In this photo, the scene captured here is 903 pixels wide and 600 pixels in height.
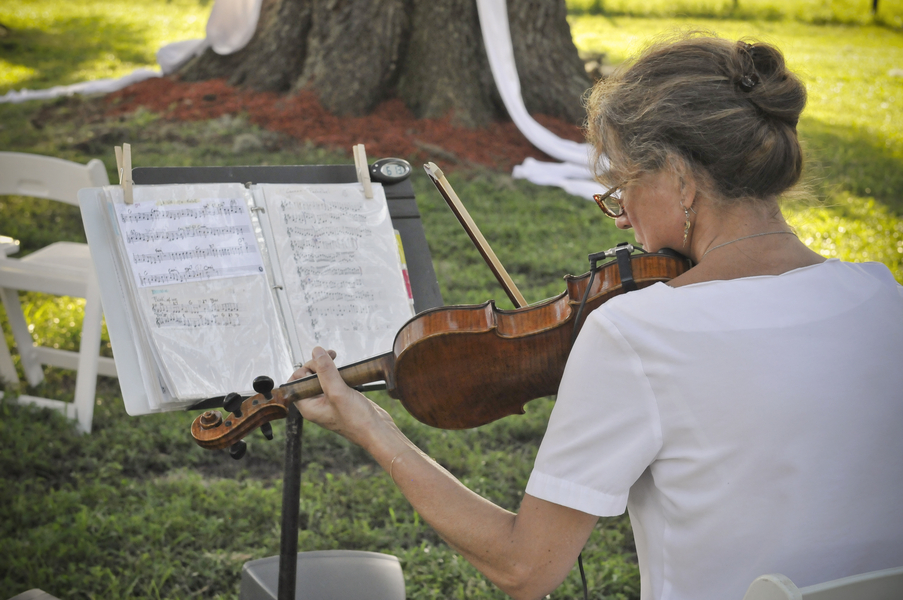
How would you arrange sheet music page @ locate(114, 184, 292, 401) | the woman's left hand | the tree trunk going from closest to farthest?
the woman's left hand, sheet music page @ locate(114, 184, 292, 401), the tree trunk

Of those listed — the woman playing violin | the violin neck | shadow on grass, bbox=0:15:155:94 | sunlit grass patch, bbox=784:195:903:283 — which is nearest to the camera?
the woman playing violin

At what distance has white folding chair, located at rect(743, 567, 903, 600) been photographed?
817mm

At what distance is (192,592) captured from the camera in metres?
2.14

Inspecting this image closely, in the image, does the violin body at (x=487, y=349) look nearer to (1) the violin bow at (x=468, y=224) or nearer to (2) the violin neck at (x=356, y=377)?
(2) the violin neck at (x=356, y=377)

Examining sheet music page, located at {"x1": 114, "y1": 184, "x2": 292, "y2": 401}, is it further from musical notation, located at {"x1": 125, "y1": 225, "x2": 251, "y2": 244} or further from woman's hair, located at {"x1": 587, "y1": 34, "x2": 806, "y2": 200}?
woman's hair, located at {"x1": 587, "y1": 34, "x2": 806, "y2": 200}

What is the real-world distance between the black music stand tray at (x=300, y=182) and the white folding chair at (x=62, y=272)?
1.19m

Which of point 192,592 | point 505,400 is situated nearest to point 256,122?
point 192,592

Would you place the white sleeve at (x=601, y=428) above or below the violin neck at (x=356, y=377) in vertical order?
above

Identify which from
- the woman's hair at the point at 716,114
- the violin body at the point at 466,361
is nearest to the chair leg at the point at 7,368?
the violin body at the point at 466,361

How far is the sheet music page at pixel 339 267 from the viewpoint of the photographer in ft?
5.68

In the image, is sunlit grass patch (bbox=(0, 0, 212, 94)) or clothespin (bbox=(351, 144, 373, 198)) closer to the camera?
clothespin (bbox=(351, 144, 373, 198))

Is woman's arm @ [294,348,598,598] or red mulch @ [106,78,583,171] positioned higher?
woman's arm @ [294,348,598,598]

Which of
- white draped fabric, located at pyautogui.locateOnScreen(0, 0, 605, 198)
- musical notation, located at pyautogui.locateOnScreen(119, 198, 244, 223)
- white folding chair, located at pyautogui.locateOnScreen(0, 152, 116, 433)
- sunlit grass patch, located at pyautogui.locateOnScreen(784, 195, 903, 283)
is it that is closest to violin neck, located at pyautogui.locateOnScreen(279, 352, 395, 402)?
musical notation, located at pyautogui.locateOnScreen(119, 198, 244, 223)

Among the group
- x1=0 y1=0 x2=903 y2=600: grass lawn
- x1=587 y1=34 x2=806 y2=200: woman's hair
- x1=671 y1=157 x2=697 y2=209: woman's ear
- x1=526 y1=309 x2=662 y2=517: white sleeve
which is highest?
x1=587 y1=34 x2=806 y2=200: woman's hair
